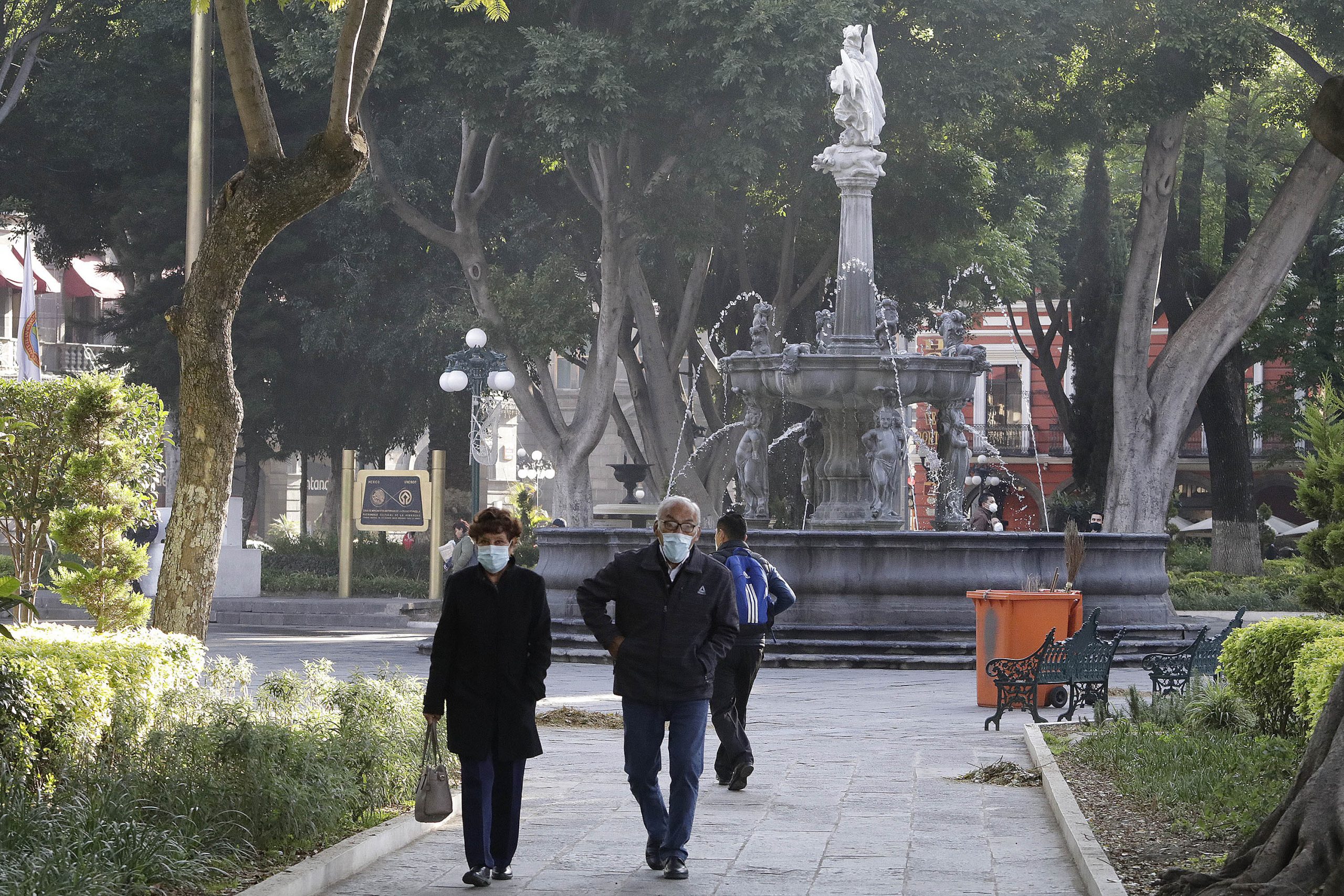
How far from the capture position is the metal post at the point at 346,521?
26.8 m

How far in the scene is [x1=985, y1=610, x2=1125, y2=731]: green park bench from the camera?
42.8 ft

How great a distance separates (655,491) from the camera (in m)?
32.7

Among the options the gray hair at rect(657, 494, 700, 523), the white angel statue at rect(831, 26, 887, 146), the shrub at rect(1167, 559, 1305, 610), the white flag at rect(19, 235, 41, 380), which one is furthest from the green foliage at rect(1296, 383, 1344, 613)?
the white flag at rect(19, 235, 41, 380)

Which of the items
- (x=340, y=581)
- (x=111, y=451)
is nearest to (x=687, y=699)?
(x=111, y=451)

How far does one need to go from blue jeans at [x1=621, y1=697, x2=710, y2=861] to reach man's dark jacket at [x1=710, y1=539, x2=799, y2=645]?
2.07 meters

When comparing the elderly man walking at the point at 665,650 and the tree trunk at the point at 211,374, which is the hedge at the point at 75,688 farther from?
the elderly man walking at the point at 665,650

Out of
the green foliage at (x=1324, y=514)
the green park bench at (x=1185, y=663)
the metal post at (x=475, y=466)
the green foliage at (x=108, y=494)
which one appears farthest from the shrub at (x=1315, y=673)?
the metal post at (x=475, y=466)

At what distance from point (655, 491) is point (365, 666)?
1495cm

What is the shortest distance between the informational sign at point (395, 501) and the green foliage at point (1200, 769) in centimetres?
1644

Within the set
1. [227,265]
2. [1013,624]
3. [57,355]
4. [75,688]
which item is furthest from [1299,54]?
[57,355]

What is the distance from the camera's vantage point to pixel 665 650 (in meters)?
7.50

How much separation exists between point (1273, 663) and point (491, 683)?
5.27m

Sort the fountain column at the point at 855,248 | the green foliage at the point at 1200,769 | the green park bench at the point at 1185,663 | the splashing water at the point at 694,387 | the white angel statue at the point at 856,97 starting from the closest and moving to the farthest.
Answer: the green foliage at the point at 1200,769
the green park bench at the point at 1185,663
the fountain column at the point at 855,248
the white angel statue at the point at 856,97
the splashing water at the point at 694,387

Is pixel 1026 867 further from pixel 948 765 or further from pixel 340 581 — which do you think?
pixel 340 581
